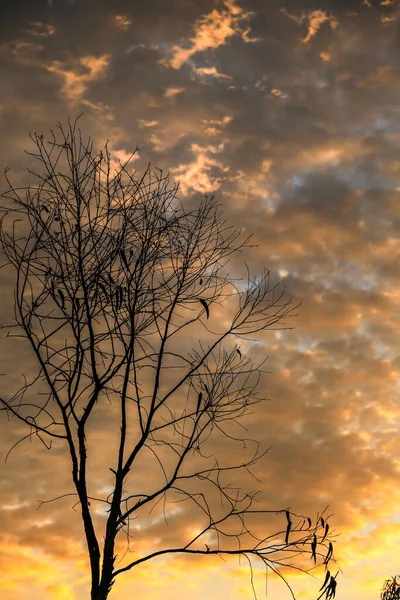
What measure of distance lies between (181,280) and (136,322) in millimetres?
520

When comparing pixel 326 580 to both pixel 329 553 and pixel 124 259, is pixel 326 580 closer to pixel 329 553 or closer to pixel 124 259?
pixel 329 553

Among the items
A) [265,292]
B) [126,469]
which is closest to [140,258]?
[265,292]

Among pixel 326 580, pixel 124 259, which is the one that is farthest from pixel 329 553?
pixel 124 259

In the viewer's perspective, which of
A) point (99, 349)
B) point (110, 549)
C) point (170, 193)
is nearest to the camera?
point (110, 549)

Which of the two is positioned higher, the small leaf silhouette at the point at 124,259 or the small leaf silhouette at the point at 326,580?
the small leaf silhouette at the point at 124,259

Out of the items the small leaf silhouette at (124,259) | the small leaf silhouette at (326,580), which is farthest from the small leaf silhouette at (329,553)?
→ the small leaf silhouette at (124,259)

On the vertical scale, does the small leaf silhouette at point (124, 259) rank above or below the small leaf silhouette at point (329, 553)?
above

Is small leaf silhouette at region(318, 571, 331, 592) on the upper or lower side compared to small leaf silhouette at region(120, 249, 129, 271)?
lower

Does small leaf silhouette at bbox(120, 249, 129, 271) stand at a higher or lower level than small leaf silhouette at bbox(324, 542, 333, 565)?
higher

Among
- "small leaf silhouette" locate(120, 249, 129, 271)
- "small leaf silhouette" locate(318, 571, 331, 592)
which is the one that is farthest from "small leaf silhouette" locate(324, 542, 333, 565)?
"small leaf silhouette" locate(120, 249, 129, 271)

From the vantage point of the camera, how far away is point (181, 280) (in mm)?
5574

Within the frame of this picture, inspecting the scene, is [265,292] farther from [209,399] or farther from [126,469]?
[126,469]

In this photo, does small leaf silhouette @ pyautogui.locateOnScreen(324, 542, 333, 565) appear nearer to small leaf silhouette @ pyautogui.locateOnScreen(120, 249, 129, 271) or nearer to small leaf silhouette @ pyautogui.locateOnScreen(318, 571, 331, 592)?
small leaf silhouette @ pyautogui.locateOnScreen(318, 571, 331, 592)

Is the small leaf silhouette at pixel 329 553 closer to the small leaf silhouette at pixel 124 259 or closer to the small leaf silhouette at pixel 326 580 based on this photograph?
the small leaf silhouette at pixel 326 580
